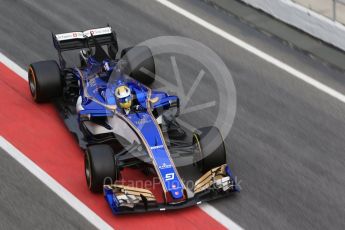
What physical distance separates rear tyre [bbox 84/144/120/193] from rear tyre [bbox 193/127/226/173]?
151 cm

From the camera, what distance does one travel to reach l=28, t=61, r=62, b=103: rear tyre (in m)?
16.6

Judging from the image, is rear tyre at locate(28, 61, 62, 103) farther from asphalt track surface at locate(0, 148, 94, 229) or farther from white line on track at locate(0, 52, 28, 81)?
asphalt track surface at locate(0, 148, 94, 229)

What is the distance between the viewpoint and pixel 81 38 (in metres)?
17.4

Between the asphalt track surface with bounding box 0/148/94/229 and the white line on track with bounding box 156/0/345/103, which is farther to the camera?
the white line on track with bounding box 156/0/345/103

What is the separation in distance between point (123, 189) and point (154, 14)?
25.9ft

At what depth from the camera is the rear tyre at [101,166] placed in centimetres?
1420

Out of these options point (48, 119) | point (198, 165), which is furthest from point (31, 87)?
point (198, 165)

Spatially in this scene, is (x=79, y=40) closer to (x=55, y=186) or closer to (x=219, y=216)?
(x=55, y=186)

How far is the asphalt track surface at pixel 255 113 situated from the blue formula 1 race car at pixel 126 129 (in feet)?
1.38

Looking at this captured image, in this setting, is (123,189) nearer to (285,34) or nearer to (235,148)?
(235,148)

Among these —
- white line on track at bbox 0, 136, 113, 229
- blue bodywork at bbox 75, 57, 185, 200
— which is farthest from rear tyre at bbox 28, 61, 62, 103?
white line on track at bbox 0, 136, 113, 229

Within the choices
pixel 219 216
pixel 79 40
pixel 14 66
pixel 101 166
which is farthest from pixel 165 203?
pixel 14 66

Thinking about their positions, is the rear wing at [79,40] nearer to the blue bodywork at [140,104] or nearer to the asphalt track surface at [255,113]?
the blue bodywork at [140,104]

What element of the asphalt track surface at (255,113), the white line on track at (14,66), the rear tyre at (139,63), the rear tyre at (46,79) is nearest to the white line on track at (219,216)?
the asphalt track surface at (255,113)
